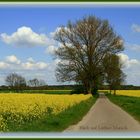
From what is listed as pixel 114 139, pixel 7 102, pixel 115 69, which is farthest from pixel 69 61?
pixel 114 139

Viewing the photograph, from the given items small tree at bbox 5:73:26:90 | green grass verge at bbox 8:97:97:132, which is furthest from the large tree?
green grass verge at bbox 8:97:97:132

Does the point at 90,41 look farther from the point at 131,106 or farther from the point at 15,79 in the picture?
the point at 15,79

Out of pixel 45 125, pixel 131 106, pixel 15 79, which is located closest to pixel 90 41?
pixel 131 106

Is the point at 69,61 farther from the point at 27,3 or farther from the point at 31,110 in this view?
the point at 27,3

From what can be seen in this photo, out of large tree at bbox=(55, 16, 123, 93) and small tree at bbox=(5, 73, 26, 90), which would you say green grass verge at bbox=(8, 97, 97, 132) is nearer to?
small tree at bbox=(5, 73, 26, 90)

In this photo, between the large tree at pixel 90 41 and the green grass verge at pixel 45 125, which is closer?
the green grass verge at pixel 45 125

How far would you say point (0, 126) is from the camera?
48.4ft

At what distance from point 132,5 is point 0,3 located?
4066 mm

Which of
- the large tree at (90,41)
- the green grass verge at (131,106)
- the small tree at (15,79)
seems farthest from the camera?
the large tree at (90,41)

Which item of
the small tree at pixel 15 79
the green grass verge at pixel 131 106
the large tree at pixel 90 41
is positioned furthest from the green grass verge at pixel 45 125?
the large tree at pixel 90 41

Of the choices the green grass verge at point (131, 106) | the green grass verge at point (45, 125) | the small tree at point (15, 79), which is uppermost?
the small tree at point (15, 79)

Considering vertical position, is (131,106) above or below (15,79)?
below

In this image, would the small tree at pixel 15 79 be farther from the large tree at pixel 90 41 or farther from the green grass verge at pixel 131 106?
the green grass verge at pixel 131 106

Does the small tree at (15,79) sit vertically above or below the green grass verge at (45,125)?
above
